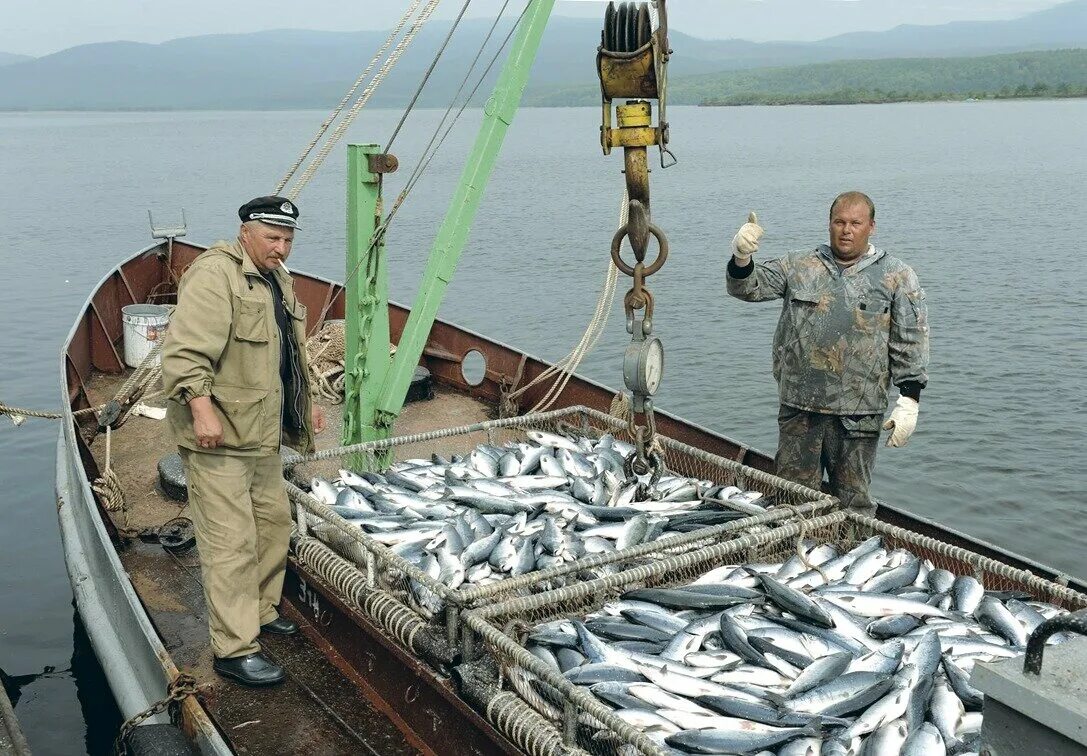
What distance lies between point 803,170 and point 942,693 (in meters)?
40.0

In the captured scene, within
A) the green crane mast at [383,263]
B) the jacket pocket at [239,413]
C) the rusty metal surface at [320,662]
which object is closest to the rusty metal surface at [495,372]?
the rusty metal surface at [320,662]

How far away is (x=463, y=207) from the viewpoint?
8.19 m

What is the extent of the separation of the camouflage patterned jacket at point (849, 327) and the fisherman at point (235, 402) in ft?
8.81

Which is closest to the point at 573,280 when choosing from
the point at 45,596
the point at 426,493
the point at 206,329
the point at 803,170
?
the point at 45,596

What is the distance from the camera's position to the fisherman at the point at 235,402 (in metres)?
4.77

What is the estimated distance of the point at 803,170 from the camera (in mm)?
41594

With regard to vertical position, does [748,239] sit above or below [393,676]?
above

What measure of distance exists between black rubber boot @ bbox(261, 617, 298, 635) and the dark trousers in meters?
3.20

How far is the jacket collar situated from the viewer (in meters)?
6.04

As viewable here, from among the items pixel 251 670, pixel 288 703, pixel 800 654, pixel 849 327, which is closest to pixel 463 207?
pixel 849 327

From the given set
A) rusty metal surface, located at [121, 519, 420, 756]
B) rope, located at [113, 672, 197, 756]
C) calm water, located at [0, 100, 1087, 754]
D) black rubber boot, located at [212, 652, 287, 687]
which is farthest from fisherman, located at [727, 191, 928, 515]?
calm water, located at [0, 100, 1087, 754]

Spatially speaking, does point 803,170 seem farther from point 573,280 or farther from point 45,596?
point 45,596

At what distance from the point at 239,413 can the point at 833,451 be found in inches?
144

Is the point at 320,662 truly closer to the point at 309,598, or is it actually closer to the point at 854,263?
the point at 309,598
